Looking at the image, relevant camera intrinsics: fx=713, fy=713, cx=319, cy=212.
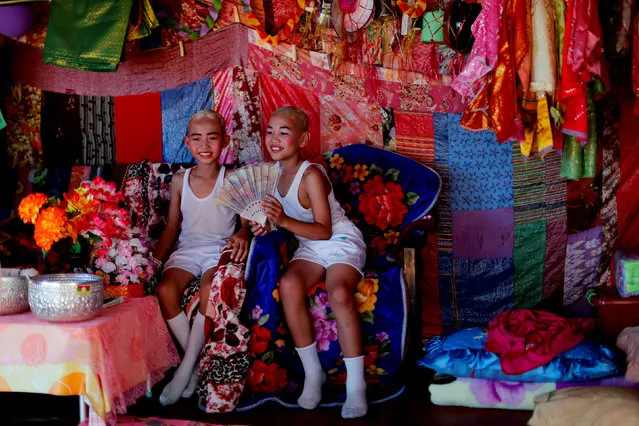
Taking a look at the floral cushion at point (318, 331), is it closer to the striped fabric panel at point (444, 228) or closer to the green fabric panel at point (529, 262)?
the striped fabric panel at point (444, 228)

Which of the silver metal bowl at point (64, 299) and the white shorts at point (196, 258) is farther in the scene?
the white shorts at point (196, 258)

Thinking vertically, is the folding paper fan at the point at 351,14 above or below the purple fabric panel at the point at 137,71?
above

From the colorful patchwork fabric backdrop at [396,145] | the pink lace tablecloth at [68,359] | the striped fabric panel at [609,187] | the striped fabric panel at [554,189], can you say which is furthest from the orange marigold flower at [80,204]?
the striped fabric panel at [609,187]

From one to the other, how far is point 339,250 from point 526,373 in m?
1.15

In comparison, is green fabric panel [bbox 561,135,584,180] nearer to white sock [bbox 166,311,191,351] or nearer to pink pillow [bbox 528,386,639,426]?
pink pillow [bbox 528,386,639,426]

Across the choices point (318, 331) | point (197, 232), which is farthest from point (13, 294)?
point (318, 331)

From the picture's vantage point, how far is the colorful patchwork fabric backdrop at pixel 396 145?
459 cm

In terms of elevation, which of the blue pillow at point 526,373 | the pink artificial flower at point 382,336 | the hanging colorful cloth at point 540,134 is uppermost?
the hanging colorful cloth at point 540,134

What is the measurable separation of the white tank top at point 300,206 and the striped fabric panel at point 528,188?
128 centimetres

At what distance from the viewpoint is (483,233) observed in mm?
4727

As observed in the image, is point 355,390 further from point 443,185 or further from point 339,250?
point 443,185

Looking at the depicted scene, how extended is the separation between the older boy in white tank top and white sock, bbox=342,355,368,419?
2.67 feet

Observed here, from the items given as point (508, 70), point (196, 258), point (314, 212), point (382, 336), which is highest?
point (508, 70)

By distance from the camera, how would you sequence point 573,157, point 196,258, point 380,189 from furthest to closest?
point 380,189 → point 196,258 → point 573,157
